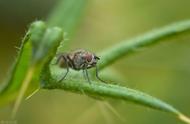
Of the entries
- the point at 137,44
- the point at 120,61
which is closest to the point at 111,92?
the point at 137,44

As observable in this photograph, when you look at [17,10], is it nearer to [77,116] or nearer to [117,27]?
[117,27]

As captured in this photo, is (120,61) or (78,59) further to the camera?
(120,61)

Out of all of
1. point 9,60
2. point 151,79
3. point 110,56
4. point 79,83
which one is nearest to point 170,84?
point 151,79

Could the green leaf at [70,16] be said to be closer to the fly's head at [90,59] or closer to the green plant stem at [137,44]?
the green plant stem at [137,44]

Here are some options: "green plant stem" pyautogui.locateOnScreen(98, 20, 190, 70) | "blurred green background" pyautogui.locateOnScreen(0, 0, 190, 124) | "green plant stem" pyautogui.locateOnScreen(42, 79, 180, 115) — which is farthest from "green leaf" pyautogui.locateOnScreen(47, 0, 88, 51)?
"green plant stem" pyautogui.locateOnScreen(42, 79, 180, 115)

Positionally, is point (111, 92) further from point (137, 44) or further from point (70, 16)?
point (70, 16)

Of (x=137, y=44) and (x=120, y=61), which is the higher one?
(x=120, y=61)


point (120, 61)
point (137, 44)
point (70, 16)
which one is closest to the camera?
point (137, 44)

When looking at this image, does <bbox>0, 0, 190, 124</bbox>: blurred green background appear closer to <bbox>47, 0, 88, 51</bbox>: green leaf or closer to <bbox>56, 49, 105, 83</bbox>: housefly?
<bbox>47, 0, 88, 51</bbox>: green leaf
